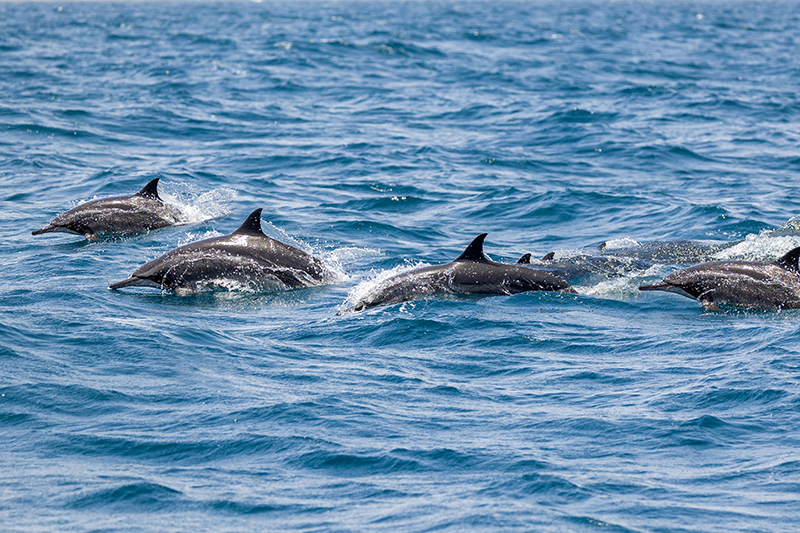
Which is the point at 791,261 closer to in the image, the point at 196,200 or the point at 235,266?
the point at 235,266

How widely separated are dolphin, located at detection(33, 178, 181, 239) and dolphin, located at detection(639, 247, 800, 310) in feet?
29.0

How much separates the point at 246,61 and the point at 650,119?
22018 mm

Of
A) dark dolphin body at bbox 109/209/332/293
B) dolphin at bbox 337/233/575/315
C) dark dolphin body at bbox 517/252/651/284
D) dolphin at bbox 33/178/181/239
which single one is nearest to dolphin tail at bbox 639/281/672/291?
dark dolphin body at bbox 517/252/651/284

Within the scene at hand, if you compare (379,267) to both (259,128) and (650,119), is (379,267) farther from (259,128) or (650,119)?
(650,119)

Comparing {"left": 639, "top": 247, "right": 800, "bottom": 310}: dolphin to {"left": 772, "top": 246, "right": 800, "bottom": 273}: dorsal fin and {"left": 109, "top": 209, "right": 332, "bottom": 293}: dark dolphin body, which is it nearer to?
{"left": 772, "top": 246, "right": 800, "bottom": 273}: dorsal fin

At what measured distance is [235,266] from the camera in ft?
45.6

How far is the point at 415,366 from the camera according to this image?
36.3 ft

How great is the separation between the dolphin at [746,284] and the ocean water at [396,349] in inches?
8.8

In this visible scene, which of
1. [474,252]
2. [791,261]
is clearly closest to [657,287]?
[791,261]

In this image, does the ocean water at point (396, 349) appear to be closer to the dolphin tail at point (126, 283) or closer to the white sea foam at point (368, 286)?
the white sea foam at point (368, 286)

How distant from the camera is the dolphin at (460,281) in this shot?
1322 cm

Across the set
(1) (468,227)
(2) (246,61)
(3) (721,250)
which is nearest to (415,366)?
(3) (721,250)

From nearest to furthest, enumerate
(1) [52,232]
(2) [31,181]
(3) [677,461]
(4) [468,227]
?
(3) [677,461] → (1) [52,232] → (4) [468,227] → (2) [31,181]

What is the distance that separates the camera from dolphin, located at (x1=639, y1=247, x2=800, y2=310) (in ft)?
42.2
